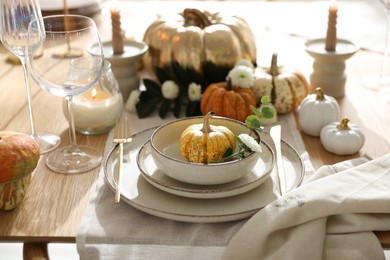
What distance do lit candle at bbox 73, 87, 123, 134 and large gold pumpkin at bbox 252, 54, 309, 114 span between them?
0.99ft

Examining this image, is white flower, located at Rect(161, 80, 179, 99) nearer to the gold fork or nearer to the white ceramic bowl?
the gold fork

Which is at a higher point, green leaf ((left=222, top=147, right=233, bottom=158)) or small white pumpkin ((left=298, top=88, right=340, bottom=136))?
green leaf ((left=222, top=147, right=233, bottom=158))

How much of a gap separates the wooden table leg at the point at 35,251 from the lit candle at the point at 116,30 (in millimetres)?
590

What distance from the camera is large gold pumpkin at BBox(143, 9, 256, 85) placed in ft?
4.47

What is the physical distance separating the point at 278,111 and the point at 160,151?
0.38m

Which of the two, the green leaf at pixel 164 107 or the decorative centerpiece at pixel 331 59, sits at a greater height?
the decorative centerpiece at pixel 331 59

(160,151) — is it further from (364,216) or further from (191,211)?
(364,216)

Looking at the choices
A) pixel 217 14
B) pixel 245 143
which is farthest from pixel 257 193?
pixel 217 14

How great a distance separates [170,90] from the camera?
52.8 inches

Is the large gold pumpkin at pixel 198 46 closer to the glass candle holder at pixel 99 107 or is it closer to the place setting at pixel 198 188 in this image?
the glass candle holder at pixel 99 107

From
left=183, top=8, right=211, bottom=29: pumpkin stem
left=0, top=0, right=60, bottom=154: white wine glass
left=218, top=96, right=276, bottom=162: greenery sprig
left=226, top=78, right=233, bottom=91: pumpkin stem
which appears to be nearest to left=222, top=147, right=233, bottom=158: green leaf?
left=218, top=96, right=276, bottom=162: greenery sprig

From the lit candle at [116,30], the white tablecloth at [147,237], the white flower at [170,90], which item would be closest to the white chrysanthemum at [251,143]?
the white tablecloth at [147,237]

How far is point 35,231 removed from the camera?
0.90 meters

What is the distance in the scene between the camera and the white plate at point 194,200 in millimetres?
893
